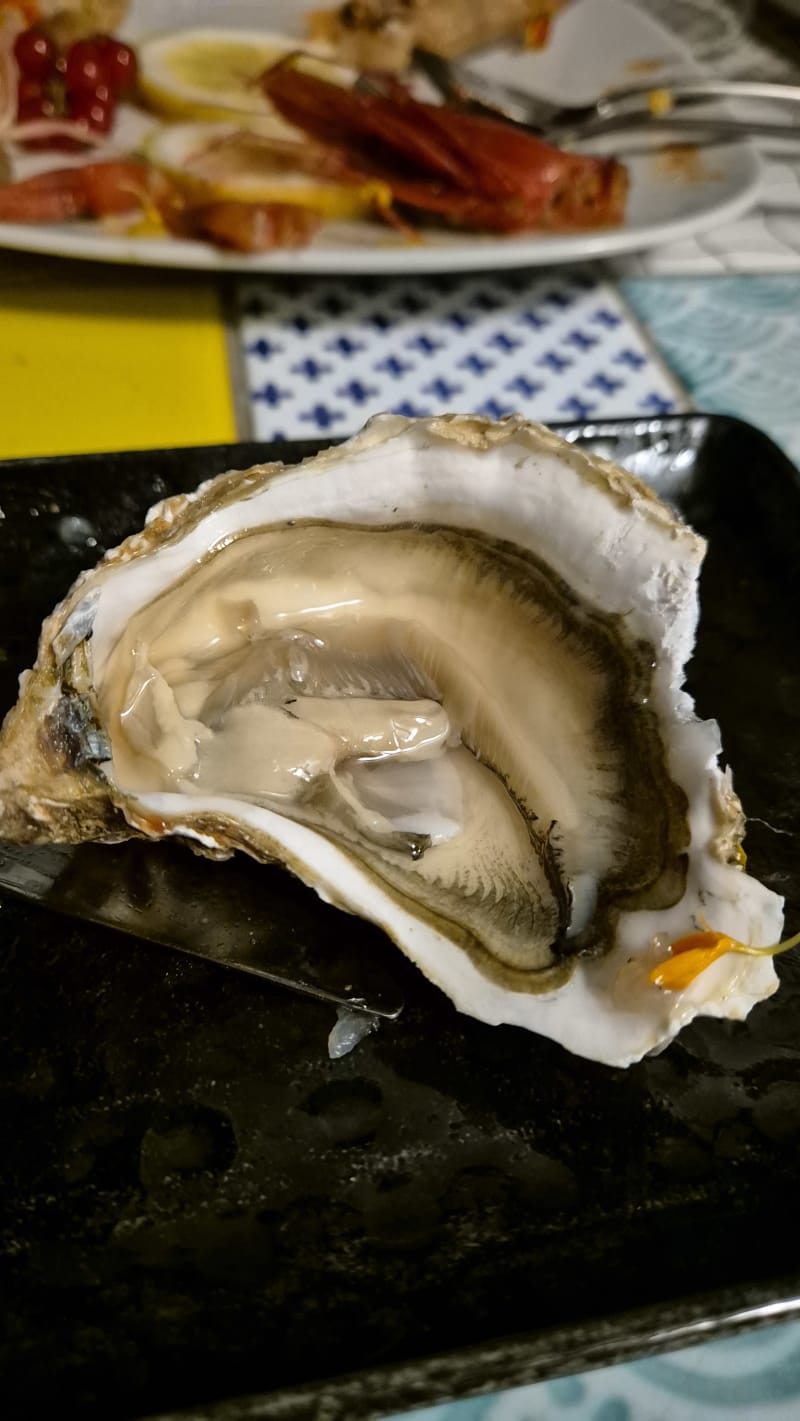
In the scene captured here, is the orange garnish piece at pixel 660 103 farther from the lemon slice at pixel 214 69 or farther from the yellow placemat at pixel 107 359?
the yellow placemat at pixel 107 359

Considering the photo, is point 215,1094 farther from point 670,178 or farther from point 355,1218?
point 670,178

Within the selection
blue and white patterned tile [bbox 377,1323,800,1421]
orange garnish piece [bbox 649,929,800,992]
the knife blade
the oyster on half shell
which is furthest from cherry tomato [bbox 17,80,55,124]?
blue and white patterned tile [bbox 377,1323,800,1421]

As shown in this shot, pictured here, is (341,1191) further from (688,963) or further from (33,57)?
(33,57)

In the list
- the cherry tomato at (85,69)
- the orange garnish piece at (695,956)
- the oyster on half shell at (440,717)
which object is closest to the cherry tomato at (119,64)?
the cherry tomato at (85,69)

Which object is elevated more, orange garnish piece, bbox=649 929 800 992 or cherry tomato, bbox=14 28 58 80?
cherry tomato, bbox=14 28 58 80

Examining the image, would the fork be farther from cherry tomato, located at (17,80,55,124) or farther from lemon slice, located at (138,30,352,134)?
cherry tomato, located at (17,80,55,124)

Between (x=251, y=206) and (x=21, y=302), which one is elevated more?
(x=251, y=206)

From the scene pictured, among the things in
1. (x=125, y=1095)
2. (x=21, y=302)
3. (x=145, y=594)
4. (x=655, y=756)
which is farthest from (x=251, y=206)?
(x=125, y=1095)
